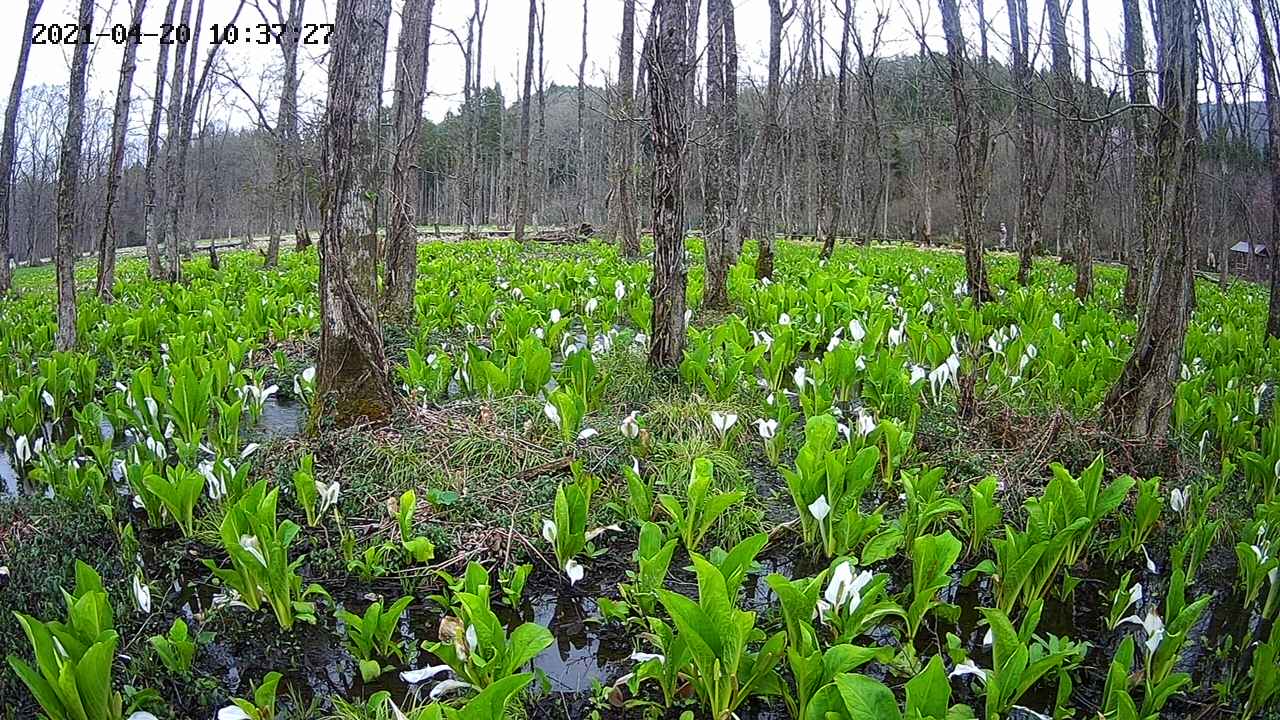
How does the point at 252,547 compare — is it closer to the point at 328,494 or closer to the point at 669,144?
the point at 328,494

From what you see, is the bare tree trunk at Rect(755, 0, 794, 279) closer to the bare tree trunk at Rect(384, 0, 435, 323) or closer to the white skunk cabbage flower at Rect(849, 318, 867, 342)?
the bare tree trunk at Rect(384, 0, 435, 323)

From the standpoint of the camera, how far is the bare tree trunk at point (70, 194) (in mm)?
6834

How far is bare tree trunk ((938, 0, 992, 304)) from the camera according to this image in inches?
365

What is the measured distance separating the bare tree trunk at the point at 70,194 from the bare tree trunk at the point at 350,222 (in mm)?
3312

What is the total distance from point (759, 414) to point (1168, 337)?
2119 millimetres

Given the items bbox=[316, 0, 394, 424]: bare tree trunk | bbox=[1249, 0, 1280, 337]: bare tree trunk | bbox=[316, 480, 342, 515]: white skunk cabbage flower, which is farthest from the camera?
bbox=[1249, 0, 1280, 337]: bare tree trunk

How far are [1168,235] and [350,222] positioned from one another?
408 cm

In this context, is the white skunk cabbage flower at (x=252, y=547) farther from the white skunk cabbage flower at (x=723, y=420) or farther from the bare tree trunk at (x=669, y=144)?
the bare tree trunk at (x=669, y=144)

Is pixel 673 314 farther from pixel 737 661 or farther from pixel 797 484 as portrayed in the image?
pixel 737 661

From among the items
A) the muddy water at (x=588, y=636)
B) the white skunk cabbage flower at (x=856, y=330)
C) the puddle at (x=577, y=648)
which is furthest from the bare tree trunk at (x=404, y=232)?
the puddle at (x=577, y=648)

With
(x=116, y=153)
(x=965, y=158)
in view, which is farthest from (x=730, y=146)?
(x=116, y=153)

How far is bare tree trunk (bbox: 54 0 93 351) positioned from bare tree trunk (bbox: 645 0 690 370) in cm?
446

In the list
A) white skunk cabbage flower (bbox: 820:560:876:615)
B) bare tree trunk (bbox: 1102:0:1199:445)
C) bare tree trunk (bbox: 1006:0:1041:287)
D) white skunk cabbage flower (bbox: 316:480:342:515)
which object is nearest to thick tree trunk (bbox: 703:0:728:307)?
bare tree trunk (bbox: 1006:0:1041:287)

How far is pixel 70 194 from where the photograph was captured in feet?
23.0
